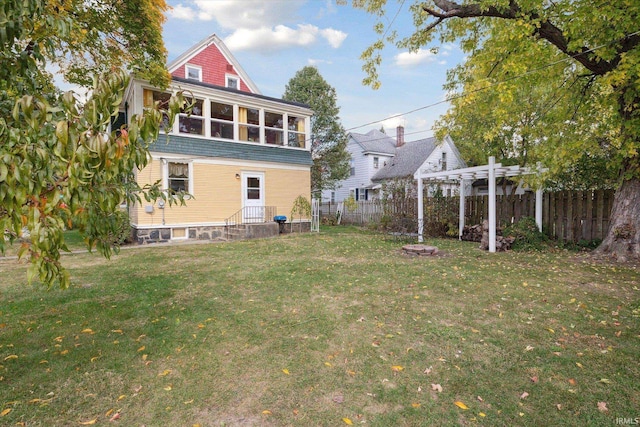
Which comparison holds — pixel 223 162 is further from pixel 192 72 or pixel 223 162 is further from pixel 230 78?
pixel 230 78

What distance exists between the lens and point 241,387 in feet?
8.92

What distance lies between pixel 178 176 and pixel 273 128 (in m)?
4.69

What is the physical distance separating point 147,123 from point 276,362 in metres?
2.46

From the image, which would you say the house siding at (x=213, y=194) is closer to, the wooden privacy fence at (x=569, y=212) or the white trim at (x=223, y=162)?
the white trim at (x=223, y=162)

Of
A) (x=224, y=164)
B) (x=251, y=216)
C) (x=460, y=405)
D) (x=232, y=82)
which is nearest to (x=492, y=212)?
(x=460, y=405)

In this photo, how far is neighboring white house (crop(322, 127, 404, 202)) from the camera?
2577 cm

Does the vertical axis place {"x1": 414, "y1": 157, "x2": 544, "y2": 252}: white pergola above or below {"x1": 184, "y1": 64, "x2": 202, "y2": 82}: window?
below

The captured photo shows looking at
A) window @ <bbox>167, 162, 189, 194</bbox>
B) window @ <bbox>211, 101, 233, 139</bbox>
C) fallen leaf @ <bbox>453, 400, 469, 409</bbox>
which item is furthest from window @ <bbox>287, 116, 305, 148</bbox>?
fallen leaf @ <bbox>453, 400, 469, 409</bbox>

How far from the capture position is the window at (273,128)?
1442cm

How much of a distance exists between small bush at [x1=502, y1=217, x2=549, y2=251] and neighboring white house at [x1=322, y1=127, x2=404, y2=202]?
14.9 meters

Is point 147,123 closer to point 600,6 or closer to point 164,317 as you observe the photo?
point 164,317

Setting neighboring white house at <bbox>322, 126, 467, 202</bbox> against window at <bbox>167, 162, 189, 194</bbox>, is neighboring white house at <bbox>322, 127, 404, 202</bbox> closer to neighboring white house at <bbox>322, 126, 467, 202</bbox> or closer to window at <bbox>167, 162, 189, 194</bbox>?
neighboring white house at <bbox>322, 126, 467, 202</bbox>

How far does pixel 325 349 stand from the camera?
334cm

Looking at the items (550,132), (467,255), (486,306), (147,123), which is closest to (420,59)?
(550,132)
